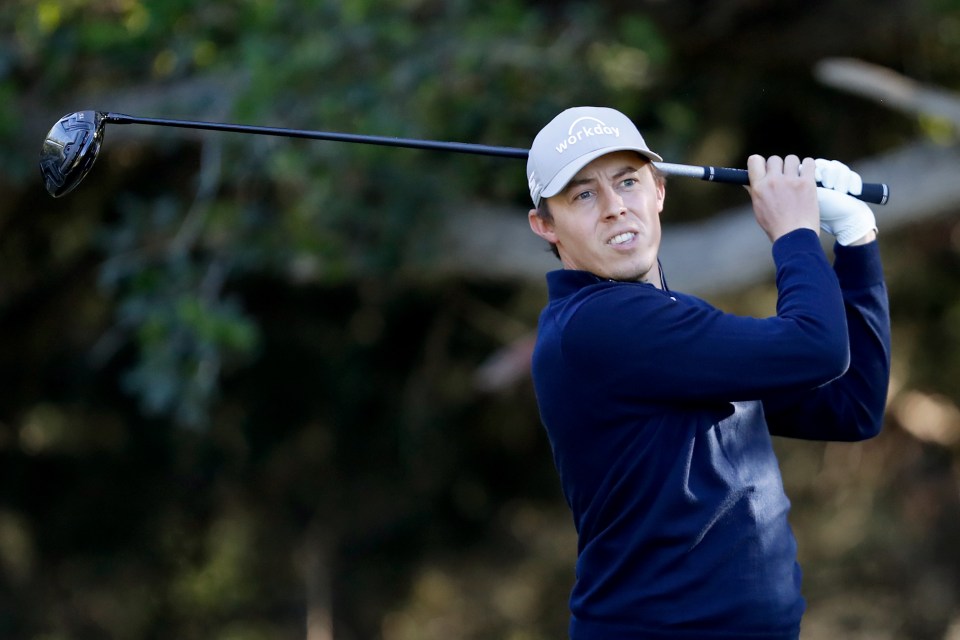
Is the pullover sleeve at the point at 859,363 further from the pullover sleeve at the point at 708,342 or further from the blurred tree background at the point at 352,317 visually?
the blurred tree background at the point at 352,317

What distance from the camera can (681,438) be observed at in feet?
6.55

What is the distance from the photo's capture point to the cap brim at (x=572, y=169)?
6.77ft

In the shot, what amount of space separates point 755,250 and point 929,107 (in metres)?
0.91

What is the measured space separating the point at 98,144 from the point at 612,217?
1.05 metres

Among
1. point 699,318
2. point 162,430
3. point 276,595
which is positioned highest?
point 162,430

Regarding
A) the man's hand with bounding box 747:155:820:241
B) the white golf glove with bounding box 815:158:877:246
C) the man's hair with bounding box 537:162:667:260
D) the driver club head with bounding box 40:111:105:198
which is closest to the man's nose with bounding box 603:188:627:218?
the man's hair with bounding box 537:162:667:260

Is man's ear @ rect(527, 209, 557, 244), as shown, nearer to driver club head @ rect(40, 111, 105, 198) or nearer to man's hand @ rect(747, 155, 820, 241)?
man's hand @ rect(747, 155, 820, 241)

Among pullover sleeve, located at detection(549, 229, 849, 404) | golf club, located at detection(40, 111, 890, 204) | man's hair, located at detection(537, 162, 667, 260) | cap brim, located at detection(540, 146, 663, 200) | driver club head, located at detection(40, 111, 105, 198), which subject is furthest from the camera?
driver club head, located at detection(40, 111, 105, 198)

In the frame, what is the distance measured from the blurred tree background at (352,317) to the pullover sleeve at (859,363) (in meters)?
2.68

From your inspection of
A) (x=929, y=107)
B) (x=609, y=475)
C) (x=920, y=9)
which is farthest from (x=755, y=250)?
(x=609, y=475)

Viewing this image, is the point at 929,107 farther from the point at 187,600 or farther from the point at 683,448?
the point at 187,600

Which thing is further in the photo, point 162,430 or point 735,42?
point 162,430

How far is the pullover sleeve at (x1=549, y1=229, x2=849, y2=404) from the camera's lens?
6.26 feet

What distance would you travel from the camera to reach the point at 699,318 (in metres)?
1.95
